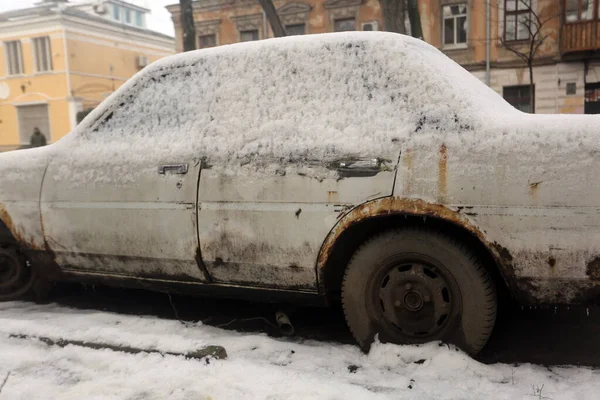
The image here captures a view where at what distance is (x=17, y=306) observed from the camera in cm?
370

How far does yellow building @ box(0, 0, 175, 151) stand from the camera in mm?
28375

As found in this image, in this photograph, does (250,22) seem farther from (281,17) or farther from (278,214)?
(278,214)

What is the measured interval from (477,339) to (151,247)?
1.96m

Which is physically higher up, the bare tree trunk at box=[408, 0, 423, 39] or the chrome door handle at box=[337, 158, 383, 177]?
the bare tree trunk at box=[408, 0, 423, 39]

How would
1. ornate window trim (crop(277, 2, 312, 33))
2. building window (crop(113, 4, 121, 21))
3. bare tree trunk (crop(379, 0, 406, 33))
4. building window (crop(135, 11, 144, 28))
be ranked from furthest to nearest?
building window (crop(135, 11, 144, 28))
building window (crop(113, 4, 121, 21))
ornate window trim (crop(277, 2, 312, 33))
bare tree trunk (crop(379, 0, 406, 33))

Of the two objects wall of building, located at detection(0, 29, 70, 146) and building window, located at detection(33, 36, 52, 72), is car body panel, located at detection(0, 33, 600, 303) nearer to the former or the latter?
wall of building, located at detection(0, 29, 70, 146)

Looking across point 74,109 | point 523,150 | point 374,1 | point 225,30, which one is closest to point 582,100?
point 374,1

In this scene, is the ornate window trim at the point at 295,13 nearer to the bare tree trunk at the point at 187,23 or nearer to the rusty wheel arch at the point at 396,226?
the bare tree trunk at the point at 187,23

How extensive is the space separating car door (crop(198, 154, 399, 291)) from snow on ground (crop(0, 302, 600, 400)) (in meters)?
0.41

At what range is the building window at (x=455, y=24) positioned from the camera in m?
20.4

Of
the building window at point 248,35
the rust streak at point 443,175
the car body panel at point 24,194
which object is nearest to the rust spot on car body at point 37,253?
the car body panel at point 24,194

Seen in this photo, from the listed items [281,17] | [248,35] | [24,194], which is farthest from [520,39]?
[24,194]

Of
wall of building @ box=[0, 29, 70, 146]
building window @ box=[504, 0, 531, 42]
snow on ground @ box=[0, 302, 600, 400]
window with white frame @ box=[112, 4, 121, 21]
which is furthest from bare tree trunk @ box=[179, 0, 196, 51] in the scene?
window with white frame @ box=[112, 4, 121, 21]

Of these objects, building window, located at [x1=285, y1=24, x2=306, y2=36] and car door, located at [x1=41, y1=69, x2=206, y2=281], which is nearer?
car door, located at [x1=41, y1=69, x2=206, y2=281]
